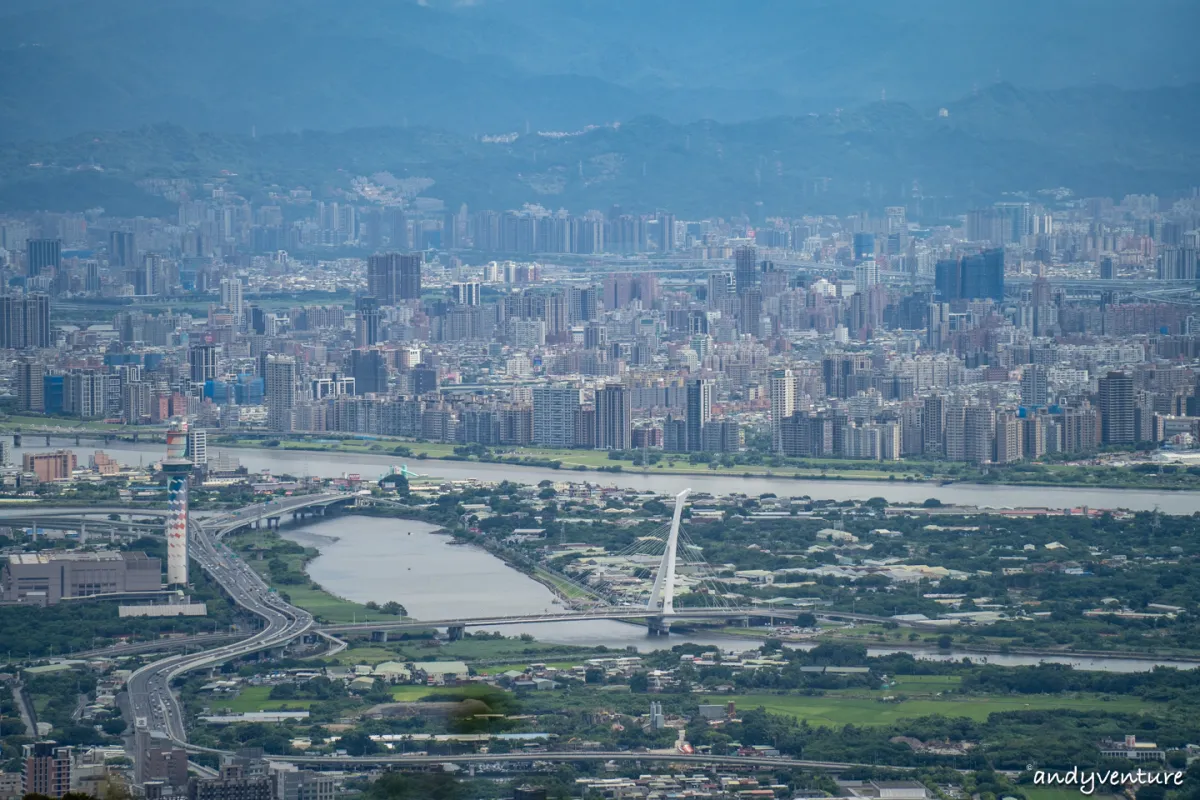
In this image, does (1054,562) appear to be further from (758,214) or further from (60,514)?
(758,214)

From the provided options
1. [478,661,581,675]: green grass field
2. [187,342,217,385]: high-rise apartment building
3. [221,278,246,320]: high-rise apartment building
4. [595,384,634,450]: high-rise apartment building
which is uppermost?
[221,278,246,320]: high-rise apartment building

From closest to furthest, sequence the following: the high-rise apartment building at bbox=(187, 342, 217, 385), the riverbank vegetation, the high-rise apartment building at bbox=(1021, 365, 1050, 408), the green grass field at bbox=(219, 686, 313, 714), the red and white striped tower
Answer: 1. the green grass field at bbox=(219, 686, 313, 714)
2. the riverbank vegetation
3. the red and white striped tower
4. the high-rise apartment building at bbox=(1021, 365, 1050, 408)
5. the high-rise apartment building at bbox=(187, 342, 217, 385)

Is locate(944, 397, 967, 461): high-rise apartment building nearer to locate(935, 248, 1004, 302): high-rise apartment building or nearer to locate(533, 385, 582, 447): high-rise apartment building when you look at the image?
locate(533, 385, 582, 447): high-rise apartment building

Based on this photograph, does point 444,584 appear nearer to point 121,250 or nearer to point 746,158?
point 121,250

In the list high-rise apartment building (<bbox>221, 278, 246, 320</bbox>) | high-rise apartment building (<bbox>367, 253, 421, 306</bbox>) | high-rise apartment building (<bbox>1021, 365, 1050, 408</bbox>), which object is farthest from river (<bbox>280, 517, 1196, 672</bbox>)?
high-rise apartment building (<bbox>367, 253, 421, 306</bbox>)

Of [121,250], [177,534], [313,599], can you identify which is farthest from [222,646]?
[121,250]

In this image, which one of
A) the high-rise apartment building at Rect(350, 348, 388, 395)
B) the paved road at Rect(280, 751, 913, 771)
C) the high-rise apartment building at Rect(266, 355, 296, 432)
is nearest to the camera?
the paved road at Rect(280, 751, 913, 771)

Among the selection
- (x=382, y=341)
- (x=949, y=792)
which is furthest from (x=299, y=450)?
(x=949, y=792)
